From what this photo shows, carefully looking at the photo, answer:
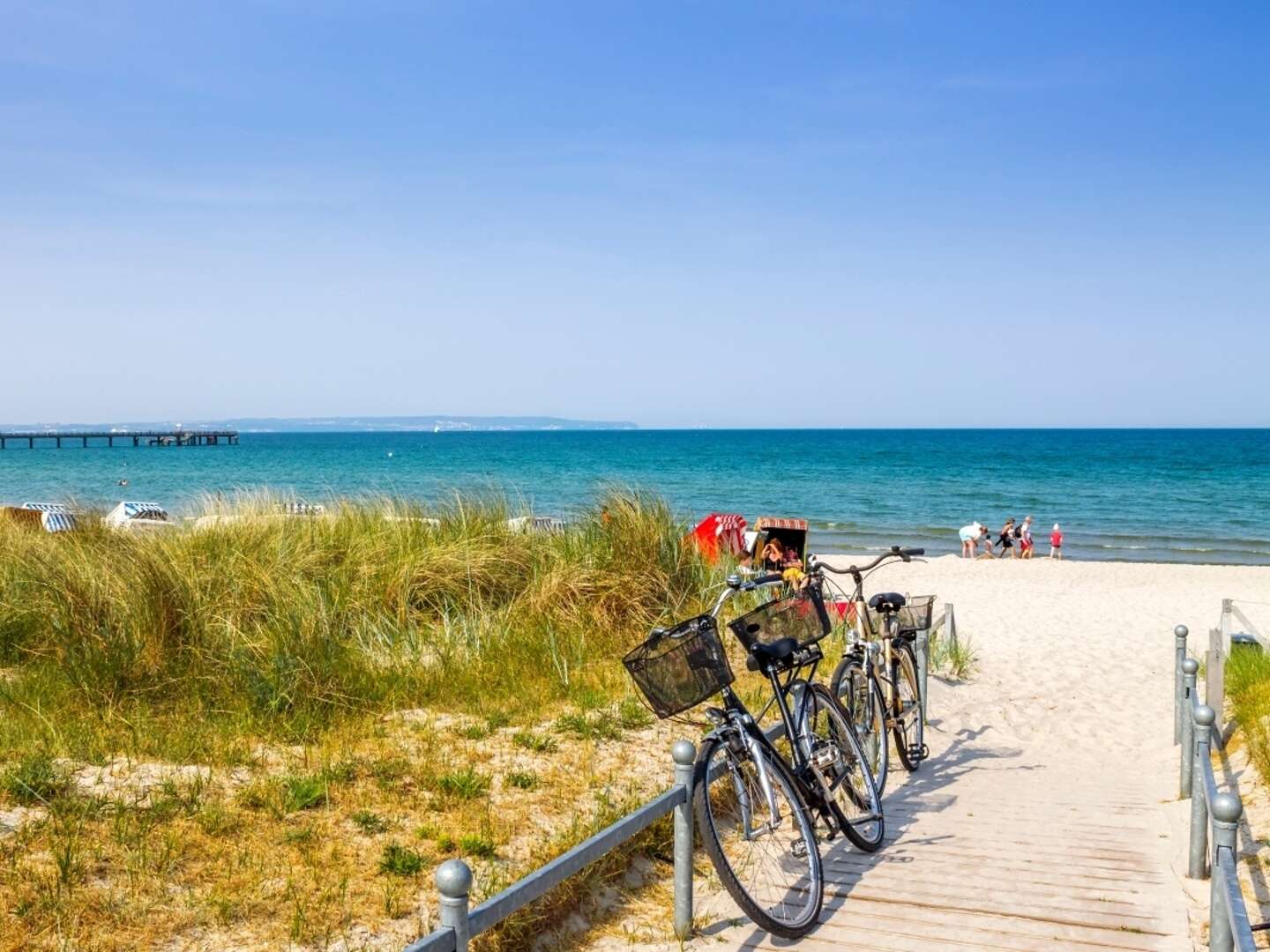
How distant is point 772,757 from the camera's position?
4.52 meters

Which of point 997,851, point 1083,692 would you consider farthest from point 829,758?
point 1083,692

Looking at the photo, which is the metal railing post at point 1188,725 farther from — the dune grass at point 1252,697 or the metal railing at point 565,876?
the metal railing at point 565,876

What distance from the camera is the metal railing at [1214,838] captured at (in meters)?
2.96

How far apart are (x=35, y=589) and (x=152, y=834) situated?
4482mm

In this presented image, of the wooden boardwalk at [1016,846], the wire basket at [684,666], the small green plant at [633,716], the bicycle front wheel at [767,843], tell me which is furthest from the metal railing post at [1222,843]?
the small green plant at [633,716]

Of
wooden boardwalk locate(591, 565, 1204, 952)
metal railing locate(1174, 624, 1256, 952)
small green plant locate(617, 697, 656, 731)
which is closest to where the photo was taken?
metal railing locate(1174, 624, 1256, 952)

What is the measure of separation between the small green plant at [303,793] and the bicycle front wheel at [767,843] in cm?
189

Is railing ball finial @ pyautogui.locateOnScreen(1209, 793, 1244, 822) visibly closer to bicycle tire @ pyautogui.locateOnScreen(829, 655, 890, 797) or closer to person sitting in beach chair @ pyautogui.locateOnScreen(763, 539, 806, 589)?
person sitting in beach chair @ pyautogui.locateOnScreen(763, 539, 806, 589)

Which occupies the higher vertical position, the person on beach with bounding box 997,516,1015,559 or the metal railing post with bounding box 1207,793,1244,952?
the metal railing post with bounding box 1207,793,1244,952

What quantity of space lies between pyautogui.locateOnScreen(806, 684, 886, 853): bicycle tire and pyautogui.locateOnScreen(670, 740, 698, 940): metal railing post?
88cm

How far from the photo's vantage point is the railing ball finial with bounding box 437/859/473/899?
3086 mm

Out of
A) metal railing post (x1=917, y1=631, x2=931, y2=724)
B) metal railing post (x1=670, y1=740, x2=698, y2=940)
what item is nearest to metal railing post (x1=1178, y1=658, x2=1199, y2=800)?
metal railing post (x1=917, y1=631, x2=931, y2=724)

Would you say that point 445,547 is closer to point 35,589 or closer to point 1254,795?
point 35,589

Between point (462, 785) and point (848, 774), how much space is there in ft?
6.28
